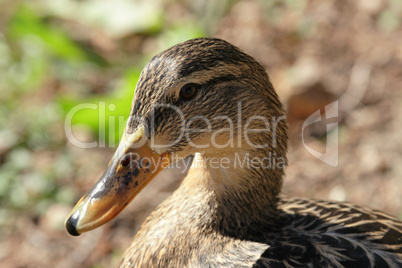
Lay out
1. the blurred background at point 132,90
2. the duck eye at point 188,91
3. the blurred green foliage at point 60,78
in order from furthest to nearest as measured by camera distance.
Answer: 1. the blurred green foliage at point 60,78
2. the blurred background at point 132,90
3. the duck eye at point 188,91

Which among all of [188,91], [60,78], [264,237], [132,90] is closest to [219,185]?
[264,237]

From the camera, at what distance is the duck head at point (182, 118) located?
1.95 metres

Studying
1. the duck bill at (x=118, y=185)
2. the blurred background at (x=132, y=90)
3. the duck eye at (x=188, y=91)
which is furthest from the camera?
the blurred background at (x=132, y=90)

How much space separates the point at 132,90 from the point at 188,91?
167 cm

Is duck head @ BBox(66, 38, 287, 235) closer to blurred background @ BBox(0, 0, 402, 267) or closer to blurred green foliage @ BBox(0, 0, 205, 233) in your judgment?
blurred background @ BBox(0, 0, 402, 267)

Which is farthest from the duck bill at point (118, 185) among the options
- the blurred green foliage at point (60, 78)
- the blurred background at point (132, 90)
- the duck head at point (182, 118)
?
the blurred green foliage at point (60, 78)

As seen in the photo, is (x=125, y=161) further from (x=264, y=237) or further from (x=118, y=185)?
(x=264, y=237)

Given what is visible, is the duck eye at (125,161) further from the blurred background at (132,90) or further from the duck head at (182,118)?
the blurred background at (132,90)

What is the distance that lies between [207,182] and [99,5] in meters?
2.88

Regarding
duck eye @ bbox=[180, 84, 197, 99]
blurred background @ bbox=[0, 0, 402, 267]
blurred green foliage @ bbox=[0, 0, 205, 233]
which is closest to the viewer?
duck eye @ bbox=[180, 84, 197, 99]

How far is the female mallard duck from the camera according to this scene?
6.48 ft

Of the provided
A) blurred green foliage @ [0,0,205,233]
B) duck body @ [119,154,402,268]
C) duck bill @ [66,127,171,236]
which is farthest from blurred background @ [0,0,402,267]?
duck bill @ [66,127,171,236]

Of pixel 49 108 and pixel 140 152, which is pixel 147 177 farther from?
pixel 49 108

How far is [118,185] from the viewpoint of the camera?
1953mm
